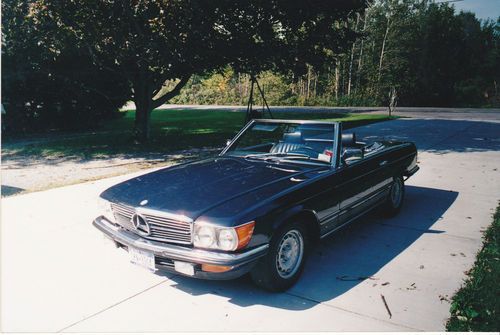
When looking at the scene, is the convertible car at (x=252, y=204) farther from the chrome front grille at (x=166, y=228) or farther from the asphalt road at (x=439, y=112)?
the asphalt road at (x=439, y=112)

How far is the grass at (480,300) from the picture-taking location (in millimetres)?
2998

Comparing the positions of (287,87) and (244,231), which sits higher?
(287,87)

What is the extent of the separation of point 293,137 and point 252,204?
1.62 meters

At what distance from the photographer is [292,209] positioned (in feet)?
11.2

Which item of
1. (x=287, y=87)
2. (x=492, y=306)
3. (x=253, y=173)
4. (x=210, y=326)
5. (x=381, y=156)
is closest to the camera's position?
(x=210, y=326)

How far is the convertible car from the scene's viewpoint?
10.2ft

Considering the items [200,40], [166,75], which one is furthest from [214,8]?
[166,75]

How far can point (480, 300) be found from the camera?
3285 millimetres

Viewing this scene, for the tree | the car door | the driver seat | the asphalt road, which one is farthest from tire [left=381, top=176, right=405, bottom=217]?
the asphalt road

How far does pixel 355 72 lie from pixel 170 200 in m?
42.3

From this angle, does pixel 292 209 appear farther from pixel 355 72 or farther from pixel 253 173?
pixel 355 72

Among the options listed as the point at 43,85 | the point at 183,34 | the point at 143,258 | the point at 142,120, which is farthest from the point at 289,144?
the point at 43,85

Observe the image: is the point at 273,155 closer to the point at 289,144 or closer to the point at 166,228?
the point at 289,144

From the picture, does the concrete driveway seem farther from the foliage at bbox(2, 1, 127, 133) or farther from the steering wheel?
the foliage at bbox(2, 1, 127, 133)
